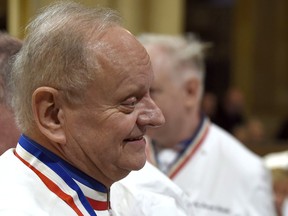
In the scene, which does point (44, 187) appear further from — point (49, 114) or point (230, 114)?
point (230, 114)

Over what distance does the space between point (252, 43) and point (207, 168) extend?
9322mm

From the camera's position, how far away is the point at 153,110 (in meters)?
1.89

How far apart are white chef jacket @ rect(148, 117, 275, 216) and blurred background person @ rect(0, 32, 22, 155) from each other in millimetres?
1728

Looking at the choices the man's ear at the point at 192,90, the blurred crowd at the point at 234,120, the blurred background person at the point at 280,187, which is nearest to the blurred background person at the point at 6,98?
the man's ear at the point at 192,90

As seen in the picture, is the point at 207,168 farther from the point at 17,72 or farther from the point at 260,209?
the point at 17,72

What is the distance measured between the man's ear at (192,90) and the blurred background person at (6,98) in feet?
6.16

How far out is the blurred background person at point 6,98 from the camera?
2.23 m

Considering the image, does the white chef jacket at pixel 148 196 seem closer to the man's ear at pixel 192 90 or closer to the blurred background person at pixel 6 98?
the blurred background person at pixel 6 98

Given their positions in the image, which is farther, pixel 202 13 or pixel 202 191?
pixel 202 13

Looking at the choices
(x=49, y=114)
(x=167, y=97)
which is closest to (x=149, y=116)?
(x=49, y=114)

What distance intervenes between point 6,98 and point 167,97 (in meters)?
1.78

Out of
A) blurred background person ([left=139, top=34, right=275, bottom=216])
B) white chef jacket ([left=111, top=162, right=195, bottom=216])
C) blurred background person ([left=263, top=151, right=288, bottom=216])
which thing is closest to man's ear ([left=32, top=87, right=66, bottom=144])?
white chef jacket ([left=111, top=162, right=195, bottom=216])

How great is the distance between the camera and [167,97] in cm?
400

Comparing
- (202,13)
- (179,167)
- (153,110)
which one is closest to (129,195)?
(153,110)
